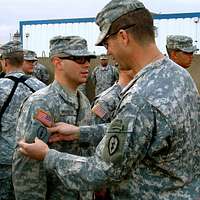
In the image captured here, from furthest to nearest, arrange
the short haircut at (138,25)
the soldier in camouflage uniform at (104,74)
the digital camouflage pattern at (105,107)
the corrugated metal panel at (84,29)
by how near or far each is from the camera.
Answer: the soldier in camouflage uniform at (104,74) → the corrugated metal panel at (84,29) → the digital camouflage pattern at (105,107) → the short haircut at (138,25)

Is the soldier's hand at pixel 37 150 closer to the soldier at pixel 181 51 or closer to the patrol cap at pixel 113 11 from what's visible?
the patrol cap at pixel 113 11

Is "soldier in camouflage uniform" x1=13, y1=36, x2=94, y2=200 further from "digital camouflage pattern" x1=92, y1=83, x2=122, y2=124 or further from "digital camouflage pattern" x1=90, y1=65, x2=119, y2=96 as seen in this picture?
"digital camouflage pattern" x1=90, y1=65, x2=119, y2=96

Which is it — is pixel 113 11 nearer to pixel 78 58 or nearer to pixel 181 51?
pixel 78 58

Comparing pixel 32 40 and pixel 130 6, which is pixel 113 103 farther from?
pixel 32 40

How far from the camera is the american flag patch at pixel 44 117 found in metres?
3.02

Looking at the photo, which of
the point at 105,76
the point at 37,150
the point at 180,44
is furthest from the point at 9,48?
the point at 105,76

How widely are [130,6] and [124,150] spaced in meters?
0.67

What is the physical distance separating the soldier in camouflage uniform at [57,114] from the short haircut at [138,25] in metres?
1.01

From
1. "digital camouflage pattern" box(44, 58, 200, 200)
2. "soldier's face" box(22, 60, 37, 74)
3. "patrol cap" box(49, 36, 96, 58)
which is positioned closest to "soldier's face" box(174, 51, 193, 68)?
"patrol cap" box(49, 36, 96, 58)

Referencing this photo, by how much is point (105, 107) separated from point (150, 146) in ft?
4.47

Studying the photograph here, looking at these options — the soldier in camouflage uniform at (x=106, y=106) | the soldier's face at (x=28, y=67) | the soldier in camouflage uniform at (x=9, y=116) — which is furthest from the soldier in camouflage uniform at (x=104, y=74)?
the soldier in camouflage uniform at (x=106, y=106)

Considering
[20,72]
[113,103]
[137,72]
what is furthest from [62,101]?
[20,72]

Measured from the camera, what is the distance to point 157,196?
7.48ft

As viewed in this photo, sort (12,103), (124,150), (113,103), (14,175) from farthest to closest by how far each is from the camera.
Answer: (12,103) → (113,103) → (14,175) → (124,150)
